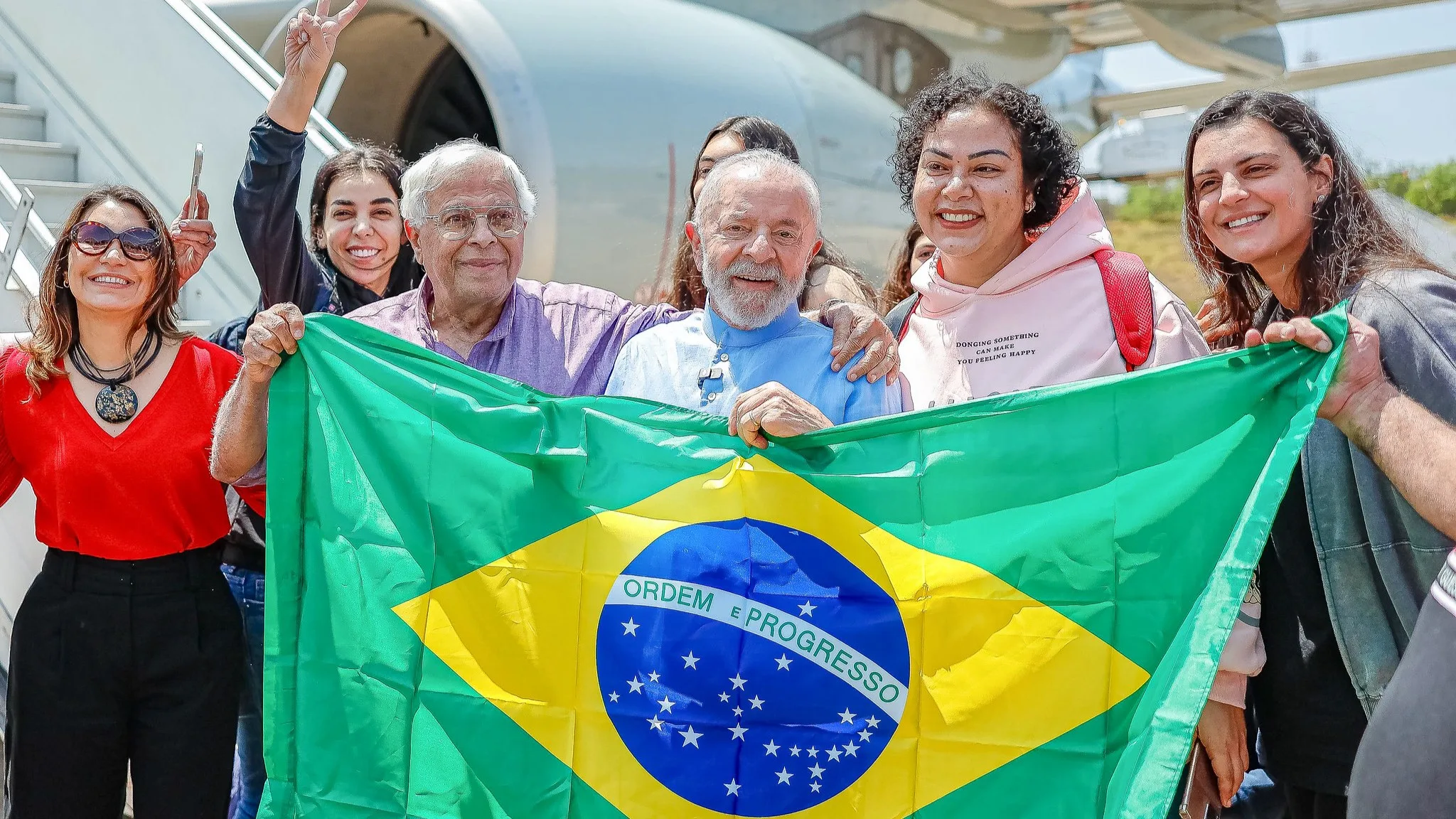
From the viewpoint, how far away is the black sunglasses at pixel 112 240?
124 inches

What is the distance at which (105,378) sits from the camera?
314 centimetres

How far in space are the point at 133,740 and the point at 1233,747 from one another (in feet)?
8.74

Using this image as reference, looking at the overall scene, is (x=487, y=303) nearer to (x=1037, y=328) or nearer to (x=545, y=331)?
(x=545, y=331)

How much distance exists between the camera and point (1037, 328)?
2.94 meters

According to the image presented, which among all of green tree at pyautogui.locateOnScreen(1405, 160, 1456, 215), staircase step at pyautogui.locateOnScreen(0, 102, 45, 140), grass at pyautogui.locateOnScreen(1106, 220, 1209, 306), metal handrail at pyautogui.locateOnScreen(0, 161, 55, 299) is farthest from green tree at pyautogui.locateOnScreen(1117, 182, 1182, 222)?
metal handrail at pyautogui.locateOnScreen(0, 161, 55, 299)

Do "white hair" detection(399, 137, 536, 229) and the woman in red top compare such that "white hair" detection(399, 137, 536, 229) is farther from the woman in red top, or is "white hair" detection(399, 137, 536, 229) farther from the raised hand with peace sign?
the woman in red top

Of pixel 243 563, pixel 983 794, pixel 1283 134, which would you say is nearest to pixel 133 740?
pixel 243 563

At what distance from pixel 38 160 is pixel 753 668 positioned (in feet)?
19.2

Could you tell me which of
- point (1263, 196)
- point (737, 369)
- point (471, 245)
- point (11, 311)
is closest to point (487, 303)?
point (471, 245)

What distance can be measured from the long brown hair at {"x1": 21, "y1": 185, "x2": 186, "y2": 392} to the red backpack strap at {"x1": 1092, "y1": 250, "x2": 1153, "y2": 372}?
2.47 meters

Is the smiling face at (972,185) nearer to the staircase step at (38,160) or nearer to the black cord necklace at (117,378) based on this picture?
the black cord necklace at (117,378)

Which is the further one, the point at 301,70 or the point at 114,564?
the point at 301,70

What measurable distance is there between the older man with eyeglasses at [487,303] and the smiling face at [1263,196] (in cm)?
96

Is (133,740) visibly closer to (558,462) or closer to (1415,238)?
(558,462)
